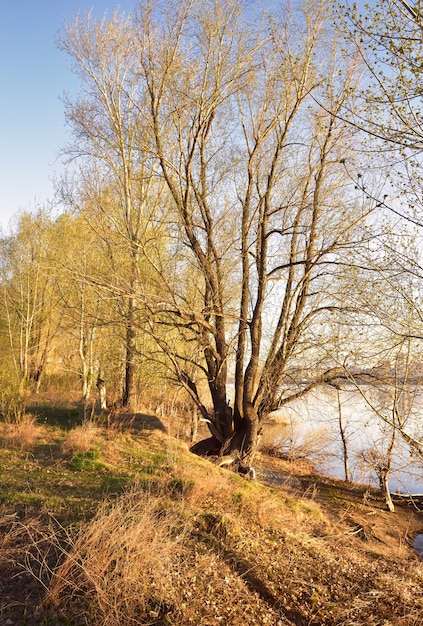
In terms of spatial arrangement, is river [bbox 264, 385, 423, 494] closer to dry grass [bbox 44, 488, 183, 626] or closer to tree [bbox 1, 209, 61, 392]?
dry grass [bbox 44, 488, 183, 626]

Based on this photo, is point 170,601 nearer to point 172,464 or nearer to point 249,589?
point 249,589

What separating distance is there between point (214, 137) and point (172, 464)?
7.85 meters

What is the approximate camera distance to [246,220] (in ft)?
36.8

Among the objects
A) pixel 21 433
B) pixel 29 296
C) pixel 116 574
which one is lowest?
pixel 116 574

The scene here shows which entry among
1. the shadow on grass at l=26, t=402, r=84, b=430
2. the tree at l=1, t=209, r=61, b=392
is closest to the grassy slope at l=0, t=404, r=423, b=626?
the shadow on grass at l=26, t=402, r=84, b=430

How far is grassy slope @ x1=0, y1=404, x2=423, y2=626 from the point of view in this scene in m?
→ 4.46

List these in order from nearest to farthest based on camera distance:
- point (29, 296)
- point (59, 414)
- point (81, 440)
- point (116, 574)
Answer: point (116, 574), point (81, 440), point (59, 414), point (29, 296)

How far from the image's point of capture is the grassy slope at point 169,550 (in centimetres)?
446

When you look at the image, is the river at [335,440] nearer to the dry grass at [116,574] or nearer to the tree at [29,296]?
the dry grass at [116,574]

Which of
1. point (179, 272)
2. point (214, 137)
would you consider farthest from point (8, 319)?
point (214, 137)

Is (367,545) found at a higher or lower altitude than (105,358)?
lower

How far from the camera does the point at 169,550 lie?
17.1ft

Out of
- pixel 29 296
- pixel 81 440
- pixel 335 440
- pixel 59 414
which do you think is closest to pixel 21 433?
pixel 81 440

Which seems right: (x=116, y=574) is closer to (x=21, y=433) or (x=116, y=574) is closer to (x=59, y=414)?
(x=21, y=433)
